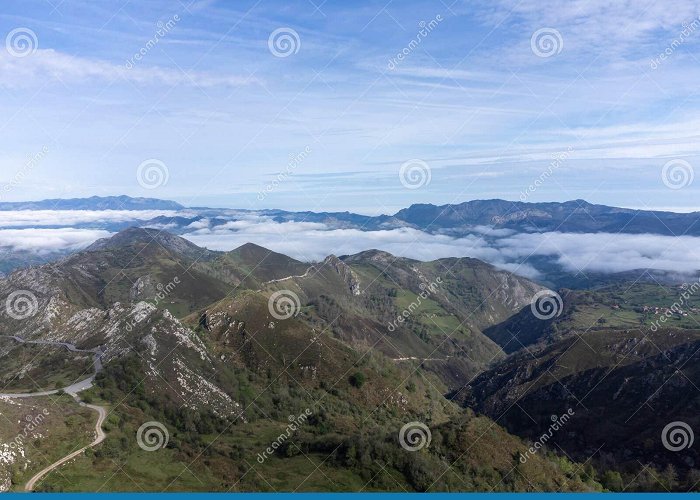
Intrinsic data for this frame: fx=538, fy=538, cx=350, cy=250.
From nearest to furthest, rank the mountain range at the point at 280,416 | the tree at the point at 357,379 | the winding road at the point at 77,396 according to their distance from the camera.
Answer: the winding road at the point at 77,396, the mountain range at the point at 280,416, the tree at the point at 357,379

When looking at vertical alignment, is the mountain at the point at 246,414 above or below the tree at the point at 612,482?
above

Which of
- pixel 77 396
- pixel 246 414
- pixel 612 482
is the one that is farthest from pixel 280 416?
pixel 612 482

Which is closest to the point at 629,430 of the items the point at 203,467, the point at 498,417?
the point at 498,417

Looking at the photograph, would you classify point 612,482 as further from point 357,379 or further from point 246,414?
point 246,414

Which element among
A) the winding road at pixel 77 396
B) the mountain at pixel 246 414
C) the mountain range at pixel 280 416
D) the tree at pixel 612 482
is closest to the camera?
the winding road at pixel 77 396

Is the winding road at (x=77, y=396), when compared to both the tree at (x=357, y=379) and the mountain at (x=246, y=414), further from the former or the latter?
the tree at (x=357, y=379)

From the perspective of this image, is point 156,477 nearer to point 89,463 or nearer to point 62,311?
point 89,463

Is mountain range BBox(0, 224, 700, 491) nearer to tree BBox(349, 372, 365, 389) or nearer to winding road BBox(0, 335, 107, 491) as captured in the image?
tree BBox(349, 372, 365, 389)

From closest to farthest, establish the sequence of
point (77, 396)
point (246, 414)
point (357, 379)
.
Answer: point (77, 396) < point (246, 414) < point (357, 379)

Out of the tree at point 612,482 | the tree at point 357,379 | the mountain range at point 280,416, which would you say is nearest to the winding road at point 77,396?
the mountain range at point 280,416

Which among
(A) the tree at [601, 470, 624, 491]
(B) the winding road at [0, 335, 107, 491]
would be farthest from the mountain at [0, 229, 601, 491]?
(A) the tree at [601, 470, 624, 491]

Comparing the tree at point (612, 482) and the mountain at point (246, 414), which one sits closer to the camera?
the mountain at point (246, 414)

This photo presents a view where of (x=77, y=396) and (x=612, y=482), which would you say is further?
(x=77, y=396)
